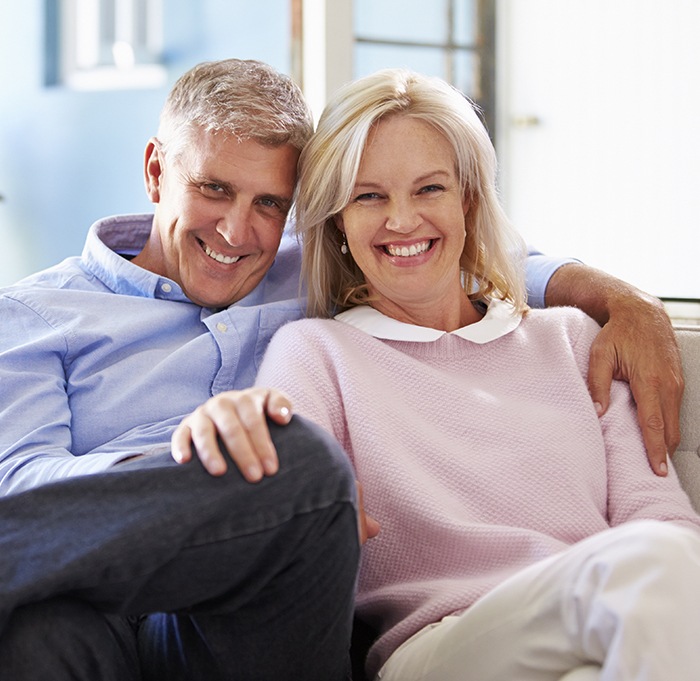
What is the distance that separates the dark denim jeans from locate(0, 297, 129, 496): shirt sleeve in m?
0.21

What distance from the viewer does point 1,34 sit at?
141 inches

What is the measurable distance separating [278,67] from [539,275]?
7.18 feet

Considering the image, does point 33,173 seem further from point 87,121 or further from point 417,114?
point 417,114

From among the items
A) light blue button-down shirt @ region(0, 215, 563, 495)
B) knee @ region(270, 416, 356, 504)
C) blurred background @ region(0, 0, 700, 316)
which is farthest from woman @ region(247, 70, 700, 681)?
blurred background @ region(0, 0, 700, 316)

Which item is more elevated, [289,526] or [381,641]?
[289,526]

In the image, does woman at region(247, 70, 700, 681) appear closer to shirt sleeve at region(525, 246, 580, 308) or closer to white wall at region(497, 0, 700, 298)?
shirt sleeve at region(525, 246, 580, 308)

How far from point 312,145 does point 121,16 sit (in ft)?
7.97

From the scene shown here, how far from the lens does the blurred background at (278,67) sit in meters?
3.69

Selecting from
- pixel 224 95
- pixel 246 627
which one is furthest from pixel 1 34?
pixel 246 627

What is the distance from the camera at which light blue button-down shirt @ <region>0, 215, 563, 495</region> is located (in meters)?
1.47

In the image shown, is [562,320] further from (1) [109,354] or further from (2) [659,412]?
(1) [109,354]

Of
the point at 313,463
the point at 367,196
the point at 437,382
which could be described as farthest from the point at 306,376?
the point at 313,463

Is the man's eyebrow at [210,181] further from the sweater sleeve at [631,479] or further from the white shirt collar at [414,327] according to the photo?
the sweater sleeve at [631,479]

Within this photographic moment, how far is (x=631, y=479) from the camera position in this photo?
1501mm
